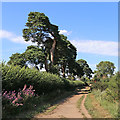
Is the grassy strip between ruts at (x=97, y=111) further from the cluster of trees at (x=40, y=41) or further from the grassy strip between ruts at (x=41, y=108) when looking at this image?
the cluster of trees at (x=40, y=41)

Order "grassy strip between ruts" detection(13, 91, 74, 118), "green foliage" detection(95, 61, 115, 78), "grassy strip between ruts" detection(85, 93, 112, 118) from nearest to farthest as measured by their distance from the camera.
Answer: "grassy strip between ruts" detection(13, 91, 74, 118), "grassy strip between ruts" detection(85, 93, 112, 118), "green foliage" detection(95, 61, 115, 78)

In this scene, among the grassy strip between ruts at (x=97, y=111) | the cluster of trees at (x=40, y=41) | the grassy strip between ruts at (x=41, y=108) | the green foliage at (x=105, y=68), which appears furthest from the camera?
the green foliage at (x=105, y=68)

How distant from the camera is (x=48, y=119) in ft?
25.2

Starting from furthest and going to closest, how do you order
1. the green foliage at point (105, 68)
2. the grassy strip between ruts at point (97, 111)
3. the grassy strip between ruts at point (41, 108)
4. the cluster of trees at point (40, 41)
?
the green foliage at point (105, 68)
the cluster of trees at point (40, 41)
the grassy strip between ruts at point (97, 111)
the grassy strip between ruts at point (41, 108)

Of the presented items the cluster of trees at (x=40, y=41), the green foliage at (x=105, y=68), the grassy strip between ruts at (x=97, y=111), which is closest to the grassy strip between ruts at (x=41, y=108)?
the grassy strip between ruts at (x=97, y=111)

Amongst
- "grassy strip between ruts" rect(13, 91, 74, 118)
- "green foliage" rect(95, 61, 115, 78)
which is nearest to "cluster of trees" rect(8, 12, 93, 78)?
"grassy strip between ruts" rect(13, 91, 74, 118)

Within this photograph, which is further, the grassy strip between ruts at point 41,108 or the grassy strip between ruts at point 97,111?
the grassy strip between ruts at point 97,111

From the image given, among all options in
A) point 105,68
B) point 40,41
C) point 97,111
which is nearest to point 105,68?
point 105,68

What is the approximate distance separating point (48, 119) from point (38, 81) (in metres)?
5.69

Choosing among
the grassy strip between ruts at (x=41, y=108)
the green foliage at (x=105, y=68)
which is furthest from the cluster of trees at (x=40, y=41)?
the green foliage at (x=105, y=68)

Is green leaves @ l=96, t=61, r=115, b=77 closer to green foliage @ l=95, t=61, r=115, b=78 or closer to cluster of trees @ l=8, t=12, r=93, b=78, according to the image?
green foliage @ l=95, t=61, r=115, b=78

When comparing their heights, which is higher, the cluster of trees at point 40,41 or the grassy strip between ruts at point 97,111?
the cluster of trees at point 40,41

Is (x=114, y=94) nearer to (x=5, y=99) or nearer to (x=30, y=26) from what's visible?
(x=5, y=99)

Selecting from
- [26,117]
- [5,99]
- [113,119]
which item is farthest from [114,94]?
[5,99]
